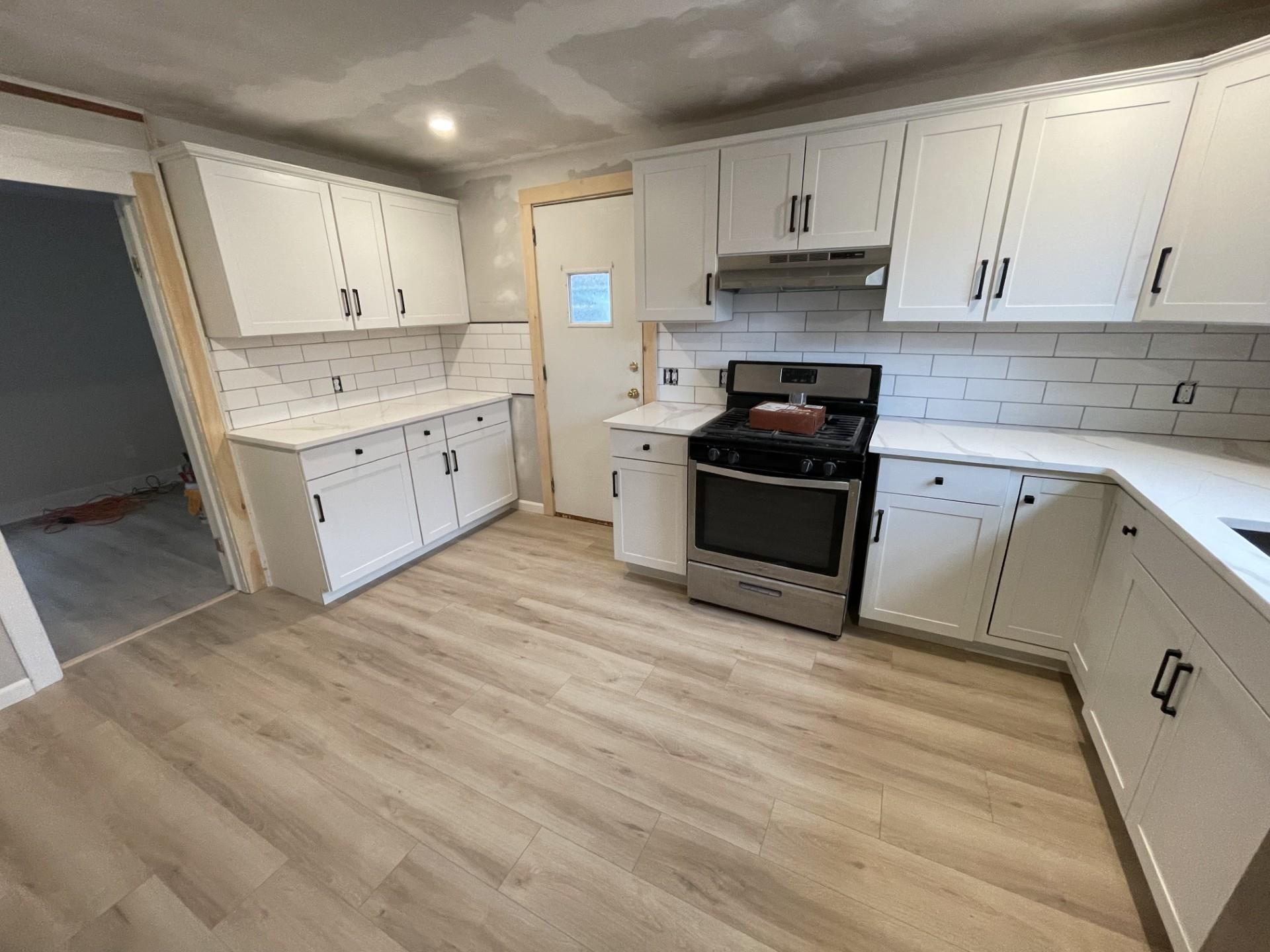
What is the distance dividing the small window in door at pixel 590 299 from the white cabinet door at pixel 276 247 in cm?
137

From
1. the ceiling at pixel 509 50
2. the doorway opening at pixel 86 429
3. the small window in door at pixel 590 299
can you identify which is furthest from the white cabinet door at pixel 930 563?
the doorway opening at pixel 86 429

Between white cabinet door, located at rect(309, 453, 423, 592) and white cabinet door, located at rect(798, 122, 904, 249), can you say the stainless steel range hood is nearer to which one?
white cabinet door, located at rect(798, 122, 904, 249)

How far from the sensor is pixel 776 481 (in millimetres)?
2242

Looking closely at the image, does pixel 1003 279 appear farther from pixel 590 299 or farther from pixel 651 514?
pixel 590 299

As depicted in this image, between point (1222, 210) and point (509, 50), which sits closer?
point (1222, 210)

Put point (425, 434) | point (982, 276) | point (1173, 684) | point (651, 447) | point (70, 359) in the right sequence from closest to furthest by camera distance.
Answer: point (1173, 684) → point (982, 276) → point (651, 447) → point (425, 434) → point (70, 359)

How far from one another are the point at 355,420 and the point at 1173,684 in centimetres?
354

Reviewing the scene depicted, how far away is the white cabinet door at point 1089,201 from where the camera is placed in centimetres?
175

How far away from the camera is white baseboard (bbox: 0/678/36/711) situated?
2057mm

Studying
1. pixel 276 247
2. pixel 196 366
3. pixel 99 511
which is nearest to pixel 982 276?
pixel 276 247

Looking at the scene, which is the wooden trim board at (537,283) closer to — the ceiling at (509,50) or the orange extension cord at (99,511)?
the ceiling at (509,50)

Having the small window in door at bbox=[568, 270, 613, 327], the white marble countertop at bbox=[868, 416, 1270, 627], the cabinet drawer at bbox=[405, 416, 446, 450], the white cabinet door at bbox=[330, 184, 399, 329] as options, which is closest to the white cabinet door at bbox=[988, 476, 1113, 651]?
the white marble countertop at bbox=[868, 416, 1270, 627]

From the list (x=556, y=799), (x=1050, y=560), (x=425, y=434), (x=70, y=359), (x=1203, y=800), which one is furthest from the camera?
(x=70, y=359)

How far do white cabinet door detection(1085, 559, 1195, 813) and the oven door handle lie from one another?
913 mm
